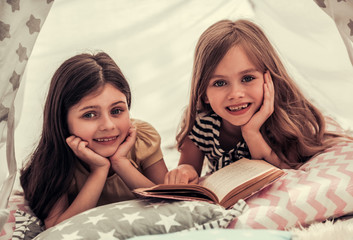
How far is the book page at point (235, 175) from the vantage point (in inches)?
54.3

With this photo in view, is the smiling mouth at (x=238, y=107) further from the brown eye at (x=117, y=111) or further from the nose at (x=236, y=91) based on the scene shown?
the brown eye at (x=117, y=111)

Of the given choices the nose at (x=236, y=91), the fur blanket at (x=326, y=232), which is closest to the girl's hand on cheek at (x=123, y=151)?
the nose at (x=236, y=91)

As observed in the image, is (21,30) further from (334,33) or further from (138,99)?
(334,33)

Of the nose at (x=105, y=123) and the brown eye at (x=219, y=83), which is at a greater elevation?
the brown eye at (x=219, y=83)

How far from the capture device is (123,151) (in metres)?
1.56

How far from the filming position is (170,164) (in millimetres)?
2070

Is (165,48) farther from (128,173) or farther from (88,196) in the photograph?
(88,196)

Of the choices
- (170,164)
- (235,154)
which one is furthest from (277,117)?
(170,164)

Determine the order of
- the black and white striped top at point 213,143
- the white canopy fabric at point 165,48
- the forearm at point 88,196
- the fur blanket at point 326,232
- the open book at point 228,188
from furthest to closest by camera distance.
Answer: the white canopy fabric at point 165,48 < the black and white striped top at point 213,143 < the forearm at point 88,196 < the open book at point 228,188 < the fur blanket at point 326,232

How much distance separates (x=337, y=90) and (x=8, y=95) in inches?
50.1

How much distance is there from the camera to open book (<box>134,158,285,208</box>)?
1.30m

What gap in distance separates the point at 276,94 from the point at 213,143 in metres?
0.30

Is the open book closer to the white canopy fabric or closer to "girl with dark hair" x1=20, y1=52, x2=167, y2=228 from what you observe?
"girl with dark hair" x1=20, y1=52, x2=167, y2=228

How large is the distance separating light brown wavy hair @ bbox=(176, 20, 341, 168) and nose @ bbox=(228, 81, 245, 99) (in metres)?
0.09
